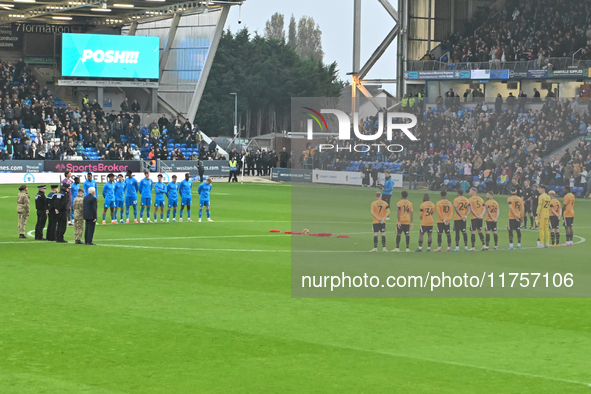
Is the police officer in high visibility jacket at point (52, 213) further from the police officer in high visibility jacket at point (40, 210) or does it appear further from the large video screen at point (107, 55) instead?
the large video screen at point (107, 55)

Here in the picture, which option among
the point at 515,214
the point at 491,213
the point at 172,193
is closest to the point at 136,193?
the point at 172,193

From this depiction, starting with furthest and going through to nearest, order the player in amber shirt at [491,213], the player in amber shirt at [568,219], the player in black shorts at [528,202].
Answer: the player in black shorts at [528,202], the player in amber shirt at [568,219], the player in amber shirt at [491,213]

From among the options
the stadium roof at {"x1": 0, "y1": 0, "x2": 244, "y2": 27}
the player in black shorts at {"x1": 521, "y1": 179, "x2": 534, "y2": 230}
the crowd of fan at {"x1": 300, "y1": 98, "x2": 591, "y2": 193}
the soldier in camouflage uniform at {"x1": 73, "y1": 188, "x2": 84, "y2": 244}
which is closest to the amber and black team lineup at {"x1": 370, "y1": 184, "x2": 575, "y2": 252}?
the player in black shorts at {"x1": 521, "y1": 179, "x2": 534, "y2": 230}

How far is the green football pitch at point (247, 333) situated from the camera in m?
9.50

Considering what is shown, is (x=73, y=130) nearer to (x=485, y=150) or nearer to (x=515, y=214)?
(x=485, y=150)

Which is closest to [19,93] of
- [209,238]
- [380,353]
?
[209,238]

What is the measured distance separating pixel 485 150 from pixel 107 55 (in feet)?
104

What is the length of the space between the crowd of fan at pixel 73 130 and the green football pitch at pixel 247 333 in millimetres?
28830

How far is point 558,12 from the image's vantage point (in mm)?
52281

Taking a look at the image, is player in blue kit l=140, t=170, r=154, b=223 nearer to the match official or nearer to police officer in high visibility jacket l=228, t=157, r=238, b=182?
the match official

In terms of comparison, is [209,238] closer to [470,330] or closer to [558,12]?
[470,330]

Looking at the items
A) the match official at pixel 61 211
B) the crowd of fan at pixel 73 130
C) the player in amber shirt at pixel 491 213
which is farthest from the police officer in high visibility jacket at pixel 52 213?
the crowd of fan at pixel 73 130

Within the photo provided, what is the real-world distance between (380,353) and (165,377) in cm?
294

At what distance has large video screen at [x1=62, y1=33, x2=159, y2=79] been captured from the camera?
5712cm
